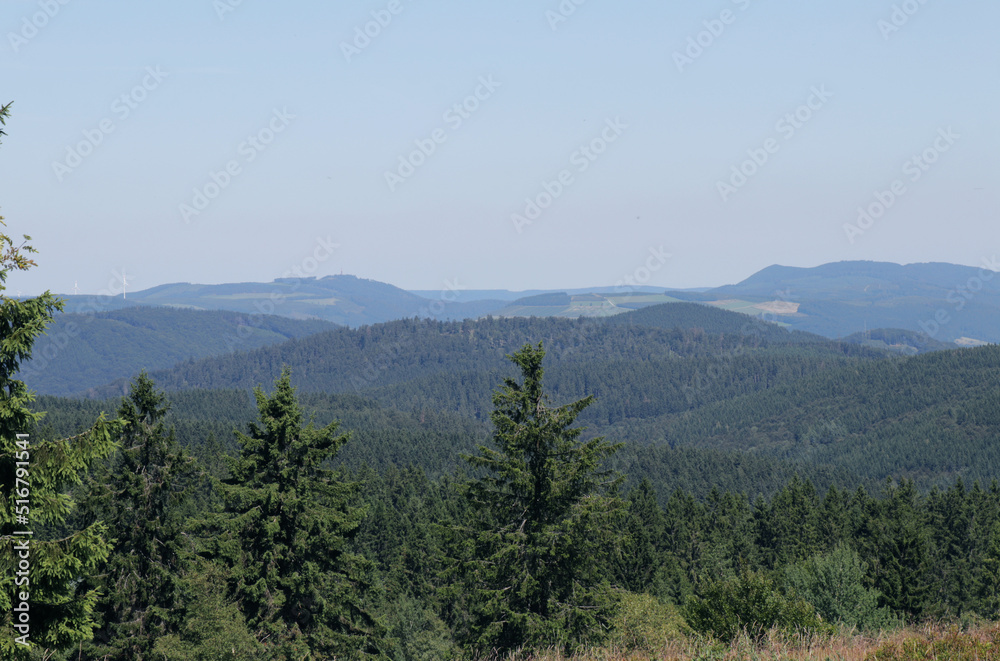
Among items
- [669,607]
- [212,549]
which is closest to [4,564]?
[212,549]

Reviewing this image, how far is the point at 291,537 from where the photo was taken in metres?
24.6

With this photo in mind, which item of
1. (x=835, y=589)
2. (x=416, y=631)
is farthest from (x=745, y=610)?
(x=416, y=631)

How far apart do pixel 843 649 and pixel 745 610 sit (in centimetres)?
897

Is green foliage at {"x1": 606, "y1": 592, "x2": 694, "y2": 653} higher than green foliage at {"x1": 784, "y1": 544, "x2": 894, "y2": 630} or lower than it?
higher

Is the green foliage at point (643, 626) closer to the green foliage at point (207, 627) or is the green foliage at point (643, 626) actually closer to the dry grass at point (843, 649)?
the dry grass at point (843, 649)

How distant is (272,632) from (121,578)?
6.15 metres

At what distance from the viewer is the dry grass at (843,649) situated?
11109 mm

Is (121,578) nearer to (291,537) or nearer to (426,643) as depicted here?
(291,537)

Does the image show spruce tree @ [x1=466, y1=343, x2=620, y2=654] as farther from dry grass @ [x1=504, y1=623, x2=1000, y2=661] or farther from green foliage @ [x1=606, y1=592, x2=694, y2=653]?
dry grass @ [x1=504, y1=623, x2=1000, y2=661]

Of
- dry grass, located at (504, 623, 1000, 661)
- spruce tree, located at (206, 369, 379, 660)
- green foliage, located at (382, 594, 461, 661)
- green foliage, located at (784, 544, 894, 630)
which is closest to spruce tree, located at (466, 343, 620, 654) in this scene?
spruce tree, located at (206, 369, 379, 660)

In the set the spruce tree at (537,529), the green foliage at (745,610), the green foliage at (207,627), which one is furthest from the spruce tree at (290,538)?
the green foliage at (745,610)

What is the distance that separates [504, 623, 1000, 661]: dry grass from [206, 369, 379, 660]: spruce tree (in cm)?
1246

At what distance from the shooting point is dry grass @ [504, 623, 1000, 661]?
1111cm

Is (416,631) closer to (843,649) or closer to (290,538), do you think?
(290,538)
